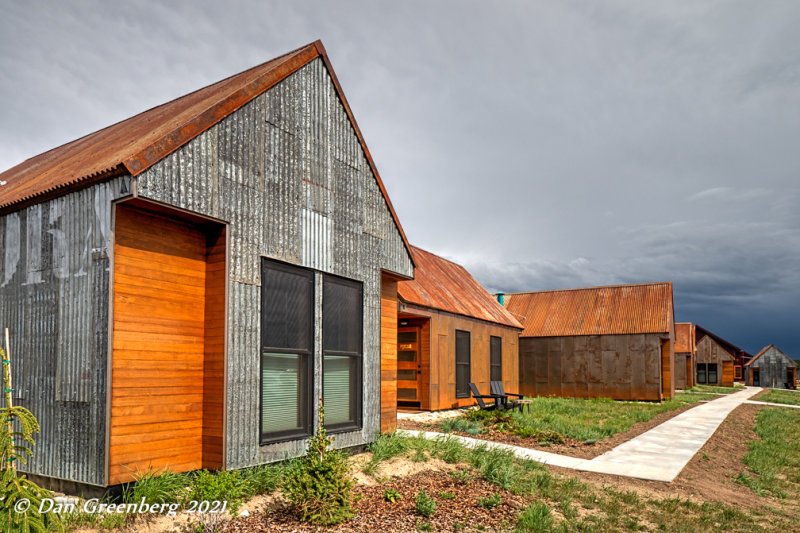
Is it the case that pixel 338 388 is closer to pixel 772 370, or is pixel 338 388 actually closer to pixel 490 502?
pixel 490 502

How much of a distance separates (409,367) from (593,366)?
1325cm

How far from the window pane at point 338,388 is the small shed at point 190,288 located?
3 cm

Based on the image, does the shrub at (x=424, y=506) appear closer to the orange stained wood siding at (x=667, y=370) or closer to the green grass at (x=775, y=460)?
the green grass at (x=775, y=460)

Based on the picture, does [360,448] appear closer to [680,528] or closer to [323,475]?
[323,475]

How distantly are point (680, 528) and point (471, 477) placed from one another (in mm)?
2768

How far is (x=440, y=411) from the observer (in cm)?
1828

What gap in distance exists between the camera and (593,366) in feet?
92.9

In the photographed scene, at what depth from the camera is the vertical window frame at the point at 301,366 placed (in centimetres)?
796

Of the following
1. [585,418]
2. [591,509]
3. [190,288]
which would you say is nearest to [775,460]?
[585,418]

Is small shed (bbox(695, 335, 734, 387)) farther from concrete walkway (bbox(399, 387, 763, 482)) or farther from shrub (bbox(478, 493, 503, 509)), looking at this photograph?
shrub (bbox(478, 493, 503, 509))

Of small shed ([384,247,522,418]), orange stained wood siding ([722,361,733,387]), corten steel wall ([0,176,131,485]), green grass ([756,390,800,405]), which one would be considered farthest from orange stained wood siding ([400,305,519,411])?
orange stained wood siding ([722,361,733,387])

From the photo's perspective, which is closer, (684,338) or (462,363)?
(462,363)

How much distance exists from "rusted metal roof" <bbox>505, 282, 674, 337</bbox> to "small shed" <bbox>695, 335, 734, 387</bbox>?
30.3 metres

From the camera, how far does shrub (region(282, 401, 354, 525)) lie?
658cm
